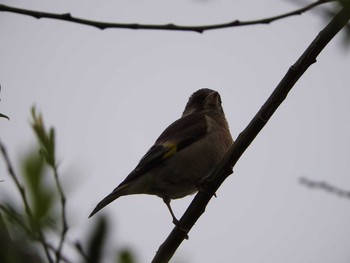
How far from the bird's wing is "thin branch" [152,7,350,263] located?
2234mm

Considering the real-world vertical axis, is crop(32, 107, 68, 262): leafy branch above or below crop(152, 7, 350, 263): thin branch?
below

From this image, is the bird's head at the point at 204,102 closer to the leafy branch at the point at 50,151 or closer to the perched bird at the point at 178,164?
the perched bird at the point at 178,164

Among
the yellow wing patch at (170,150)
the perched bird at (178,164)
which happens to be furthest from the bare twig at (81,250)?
the yellow wing patch at (170,150)

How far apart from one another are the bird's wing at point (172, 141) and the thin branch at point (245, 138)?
7.33ft

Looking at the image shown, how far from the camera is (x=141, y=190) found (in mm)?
6559

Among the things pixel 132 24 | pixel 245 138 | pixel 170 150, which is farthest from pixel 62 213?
pixel 170 150

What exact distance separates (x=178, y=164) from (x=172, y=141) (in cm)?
48

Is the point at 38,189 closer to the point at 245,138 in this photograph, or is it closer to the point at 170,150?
the point at 245,138

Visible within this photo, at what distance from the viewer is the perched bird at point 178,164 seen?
6551mm

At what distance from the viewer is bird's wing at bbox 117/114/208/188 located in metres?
6.68

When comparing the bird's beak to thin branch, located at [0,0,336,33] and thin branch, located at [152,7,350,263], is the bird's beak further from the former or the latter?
thin branch, located at [0,0,336,33]

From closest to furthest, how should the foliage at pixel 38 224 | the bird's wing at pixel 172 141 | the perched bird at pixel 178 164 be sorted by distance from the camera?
the foliage at pixel 38 224 < the perched bird at pixel 178 164 < the bird's wing at pixel 172 141

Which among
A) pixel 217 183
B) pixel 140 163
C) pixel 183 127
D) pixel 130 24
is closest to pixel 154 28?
pixel 130 24

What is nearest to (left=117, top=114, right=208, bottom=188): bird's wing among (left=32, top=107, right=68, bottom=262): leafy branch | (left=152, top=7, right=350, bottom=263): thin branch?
(left=152, top=7, right=350, bottom=263): thin branch
